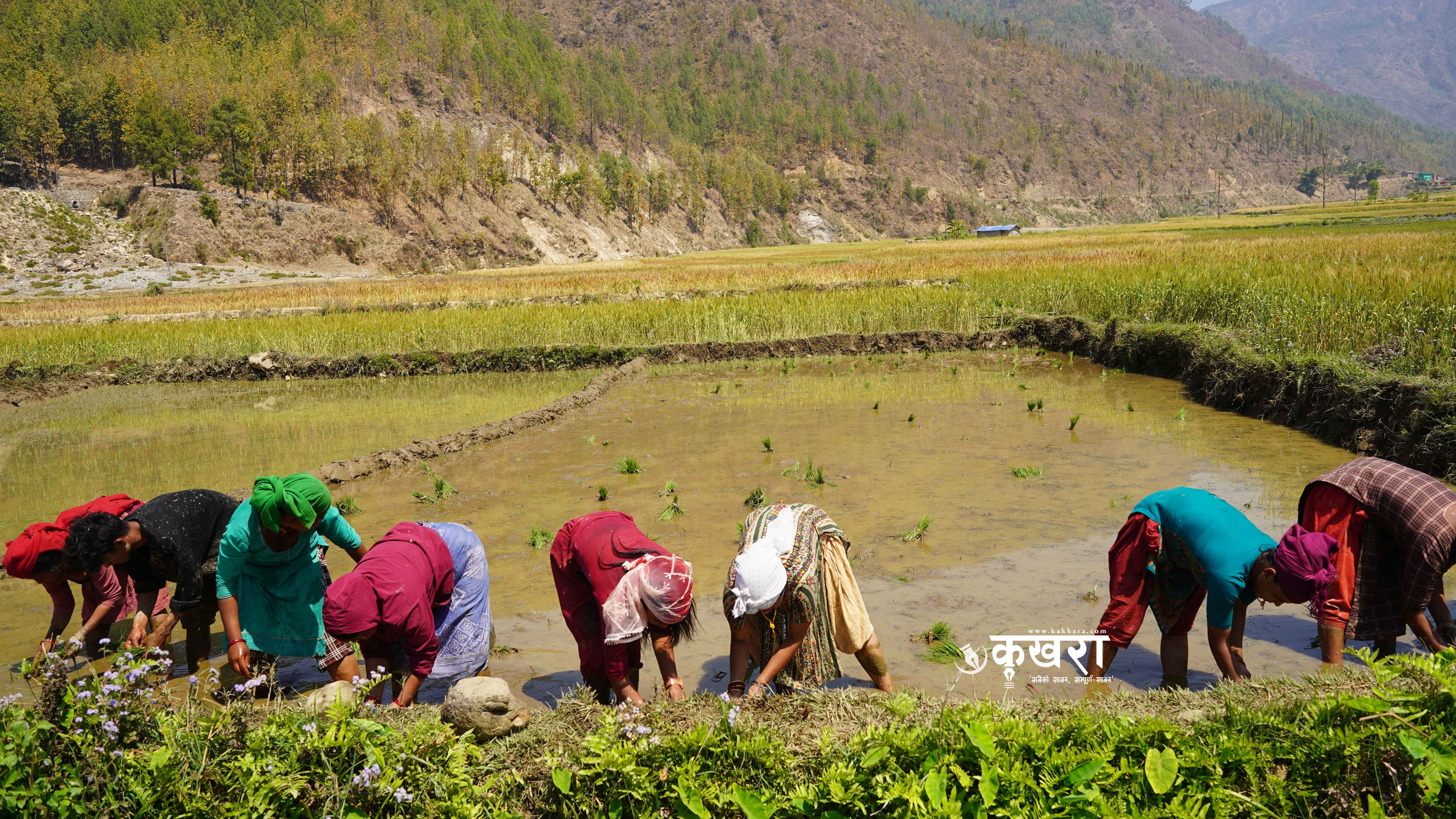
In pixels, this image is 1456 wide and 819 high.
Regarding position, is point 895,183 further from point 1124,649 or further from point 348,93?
point 1124,649

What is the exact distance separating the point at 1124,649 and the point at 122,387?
731 inches

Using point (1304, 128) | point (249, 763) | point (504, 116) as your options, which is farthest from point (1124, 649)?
point (1304, 128)

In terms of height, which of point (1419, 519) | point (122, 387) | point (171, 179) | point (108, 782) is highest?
point (171, 179)

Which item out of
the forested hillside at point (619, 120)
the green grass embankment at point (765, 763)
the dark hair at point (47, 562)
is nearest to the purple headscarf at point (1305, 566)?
the green grass embankment at point (765, 763)

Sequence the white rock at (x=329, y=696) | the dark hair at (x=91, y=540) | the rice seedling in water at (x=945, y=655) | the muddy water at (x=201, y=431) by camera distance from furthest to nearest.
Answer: the muddy water at (x=201, y=431), the rice seedling in water at (x=945, y=655), the dark hair at (x=91, y=540), the white rock at (x=329, y=696)

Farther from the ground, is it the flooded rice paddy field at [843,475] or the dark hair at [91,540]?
the dark hair at [91,540]

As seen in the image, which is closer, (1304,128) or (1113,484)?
(1113,484)

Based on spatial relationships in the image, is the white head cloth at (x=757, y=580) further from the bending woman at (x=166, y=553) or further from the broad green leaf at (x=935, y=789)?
the bending woman at (x=166, y=553)

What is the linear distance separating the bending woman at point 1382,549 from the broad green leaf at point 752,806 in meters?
2.76

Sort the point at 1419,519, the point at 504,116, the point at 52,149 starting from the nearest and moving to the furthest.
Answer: the point at 1419,519, the point at 52,149, the point at 504,116

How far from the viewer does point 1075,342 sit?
16359 millimetres

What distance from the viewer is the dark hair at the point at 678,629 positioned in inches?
139

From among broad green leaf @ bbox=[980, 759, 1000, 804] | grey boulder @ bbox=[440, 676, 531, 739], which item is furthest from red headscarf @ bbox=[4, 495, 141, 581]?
broad green leaf @ bbox=[980, 759, 1000, 804]

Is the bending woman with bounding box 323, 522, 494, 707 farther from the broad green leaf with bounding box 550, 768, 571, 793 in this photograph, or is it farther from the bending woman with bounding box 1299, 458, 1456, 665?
the bending woman with bounding box 1299, 458, 1456, 665
